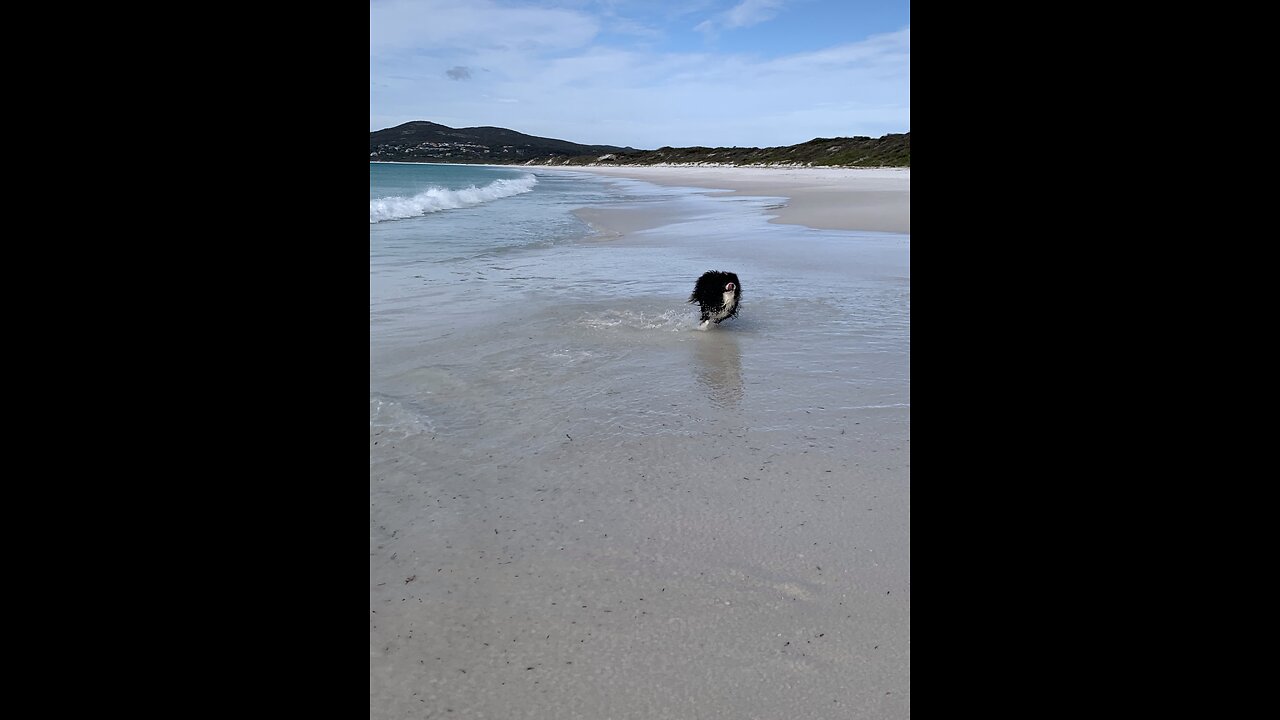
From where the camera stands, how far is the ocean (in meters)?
1.94

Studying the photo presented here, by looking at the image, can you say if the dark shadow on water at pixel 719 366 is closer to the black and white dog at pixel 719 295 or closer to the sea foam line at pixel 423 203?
the black and white dog at pixel 719 295

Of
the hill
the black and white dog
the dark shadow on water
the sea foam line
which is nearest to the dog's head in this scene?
the black and white dog

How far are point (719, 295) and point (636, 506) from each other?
3.09 meters

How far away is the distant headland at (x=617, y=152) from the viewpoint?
4897 centimetres

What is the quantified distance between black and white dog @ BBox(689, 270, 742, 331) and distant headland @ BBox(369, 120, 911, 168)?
18445 mm

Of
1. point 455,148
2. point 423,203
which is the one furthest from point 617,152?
point 423,203

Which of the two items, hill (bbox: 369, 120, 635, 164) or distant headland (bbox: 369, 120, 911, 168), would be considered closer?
distant headland (bbox: 369, 120, 911, 168)

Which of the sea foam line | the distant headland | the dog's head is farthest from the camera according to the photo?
the distant headland

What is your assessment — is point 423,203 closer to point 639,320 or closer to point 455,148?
point 639,320

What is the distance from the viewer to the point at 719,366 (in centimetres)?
483

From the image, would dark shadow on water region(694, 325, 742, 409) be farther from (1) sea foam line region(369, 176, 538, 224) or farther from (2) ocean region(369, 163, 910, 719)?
(1) sea foam line region(369, 176, 538, 224)
